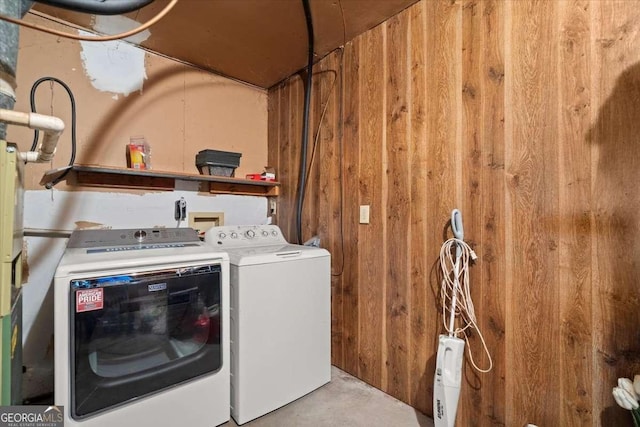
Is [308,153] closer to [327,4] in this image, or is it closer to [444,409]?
[327,4]

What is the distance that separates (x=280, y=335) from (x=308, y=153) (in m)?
1.40

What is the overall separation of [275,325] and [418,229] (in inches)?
39.2

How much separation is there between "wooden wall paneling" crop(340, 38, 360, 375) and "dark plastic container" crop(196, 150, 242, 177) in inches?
37.6

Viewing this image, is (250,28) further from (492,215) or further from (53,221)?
(492,215)

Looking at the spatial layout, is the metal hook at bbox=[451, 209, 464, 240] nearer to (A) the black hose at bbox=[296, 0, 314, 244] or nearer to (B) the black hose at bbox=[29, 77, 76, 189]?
(A) the black hose at bbox=[296, 0, 314, 244]

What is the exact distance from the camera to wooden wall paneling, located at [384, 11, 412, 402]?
5.67ft

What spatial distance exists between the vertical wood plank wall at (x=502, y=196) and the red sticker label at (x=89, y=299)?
4.58 ft

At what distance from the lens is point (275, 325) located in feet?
5.52

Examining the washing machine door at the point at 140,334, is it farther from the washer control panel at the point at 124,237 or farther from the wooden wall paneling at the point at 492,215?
the wooden wall paneling at the point at 492,215

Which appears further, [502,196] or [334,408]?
[334,408]

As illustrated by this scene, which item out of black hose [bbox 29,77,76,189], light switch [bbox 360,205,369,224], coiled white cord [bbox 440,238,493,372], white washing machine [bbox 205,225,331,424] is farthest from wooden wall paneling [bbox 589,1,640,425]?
black hose [bbox 29,77,76,189]

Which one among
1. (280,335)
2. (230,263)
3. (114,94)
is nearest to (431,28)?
(230,263)

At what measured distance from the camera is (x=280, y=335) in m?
1.70

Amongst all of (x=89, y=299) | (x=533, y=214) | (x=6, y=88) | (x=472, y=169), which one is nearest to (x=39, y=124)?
(x=6, y=88)
